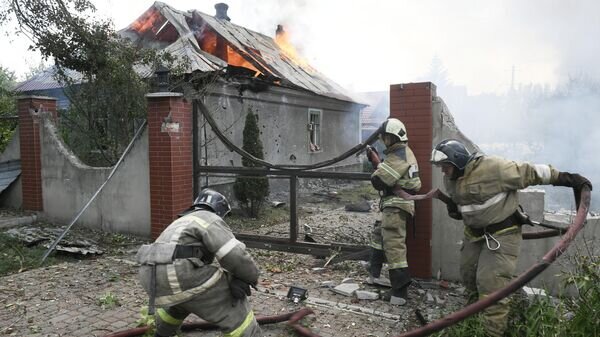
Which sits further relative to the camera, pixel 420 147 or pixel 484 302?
pixel 420 147

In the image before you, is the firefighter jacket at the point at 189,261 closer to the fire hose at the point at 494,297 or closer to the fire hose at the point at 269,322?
the fire hose at the point at 269,322

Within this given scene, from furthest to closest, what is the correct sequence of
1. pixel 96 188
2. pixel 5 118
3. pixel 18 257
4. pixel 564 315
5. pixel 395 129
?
pixel 5 118, pixel 96 188, pixel 18 257, pixel 395 129, pixel 564 315

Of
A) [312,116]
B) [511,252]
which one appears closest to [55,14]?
[511,252]

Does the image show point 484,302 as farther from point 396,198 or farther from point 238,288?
point 396,198

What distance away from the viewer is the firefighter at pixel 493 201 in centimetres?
355

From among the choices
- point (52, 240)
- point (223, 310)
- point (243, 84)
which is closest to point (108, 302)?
point (223, 310)

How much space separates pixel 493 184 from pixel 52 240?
6407 millimetres

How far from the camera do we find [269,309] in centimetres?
446

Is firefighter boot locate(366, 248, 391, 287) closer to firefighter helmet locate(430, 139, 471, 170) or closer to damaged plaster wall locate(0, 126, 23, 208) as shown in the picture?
firefighter helmet locate(430, 139, 471, 170)

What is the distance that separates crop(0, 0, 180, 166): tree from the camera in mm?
8398

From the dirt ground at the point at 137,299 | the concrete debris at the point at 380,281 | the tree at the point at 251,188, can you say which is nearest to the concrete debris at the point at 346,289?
the dirt ground at the point at 137,299

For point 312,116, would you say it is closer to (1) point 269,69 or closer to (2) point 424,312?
(1) point 269,69

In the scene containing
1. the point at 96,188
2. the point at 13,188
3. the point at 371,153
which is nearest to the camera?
the point at 371,153

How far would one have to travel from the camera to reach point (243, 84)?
1258cm
